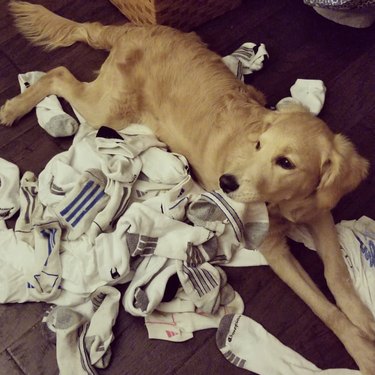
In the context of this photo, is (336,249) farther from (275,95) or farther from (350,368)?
(275,95)

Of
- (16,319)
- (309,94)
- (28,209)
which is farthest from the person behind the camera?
(309,94)

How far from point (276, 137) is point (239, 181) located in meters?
0.17

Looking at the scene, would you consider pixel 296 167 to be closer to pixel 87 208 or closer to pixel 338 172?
pixel 338 172

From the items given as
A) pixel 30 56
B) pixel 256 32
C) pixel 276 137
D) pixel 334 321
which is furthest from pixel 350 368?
pixel 30 56

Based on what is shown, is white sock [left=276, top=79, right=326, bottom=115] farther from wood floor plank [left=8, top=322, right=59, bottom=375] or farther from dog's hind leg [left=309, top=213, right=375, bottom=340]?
wood floor plank [left=8, top=322, right=59, bottom=375]

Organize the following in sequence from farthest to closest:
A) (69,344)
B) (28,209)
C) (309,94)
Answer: (309,94) → (28,209) → (69,344)

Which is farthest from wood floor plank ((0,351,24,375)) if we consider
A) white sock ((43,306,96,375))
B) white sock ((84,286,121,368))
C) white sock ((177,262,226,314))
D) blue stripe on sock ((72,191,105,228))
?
white sock ((177,262,226,314))

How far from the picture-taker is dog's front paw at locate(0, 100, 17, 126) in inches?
81.3

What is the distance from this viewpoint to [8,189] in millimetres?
1891

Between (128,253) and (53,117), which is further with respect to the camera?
(53,117)

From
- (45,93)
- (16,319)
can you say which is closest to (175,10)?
(45,93)

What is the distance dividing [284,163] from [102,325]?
80 centimetres

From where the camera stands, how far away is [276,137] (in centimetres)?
147

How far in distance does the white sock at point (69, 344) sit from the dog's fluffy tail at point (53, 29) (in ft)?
3.76
